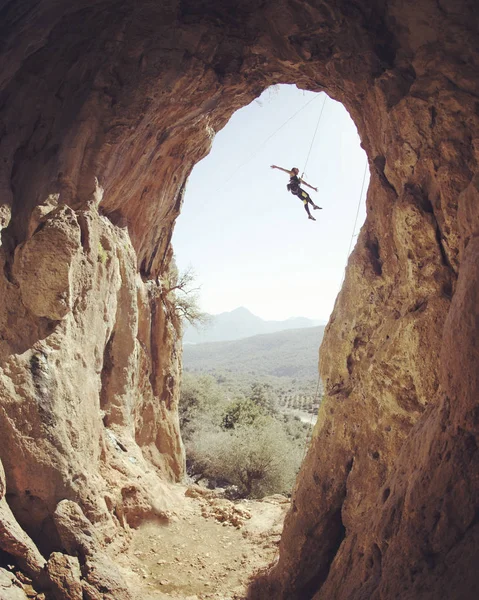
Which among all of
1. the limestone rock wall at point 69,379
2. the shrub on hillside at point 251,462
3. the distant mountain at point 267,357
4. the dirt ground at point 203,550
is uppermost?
the limestone rock wall at point 69,379

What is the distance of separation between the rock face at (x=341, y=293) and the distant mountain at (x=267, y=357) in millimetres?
90230

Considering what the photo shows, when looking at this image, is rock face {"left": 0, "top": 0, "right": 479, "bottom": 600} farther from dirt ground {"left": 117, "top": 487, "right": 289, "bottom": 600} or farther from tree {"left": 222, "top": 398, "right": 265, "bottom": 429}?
tree {"left": 222, "top": 398, "right": 265, "bottom": 429}

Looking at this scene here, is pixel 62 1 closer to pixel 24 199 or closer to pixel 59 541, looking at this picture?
pixel 24 199

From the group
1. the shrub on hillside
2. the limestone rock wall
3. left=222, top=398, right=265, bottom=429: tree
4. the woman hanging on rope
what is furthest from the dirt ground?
left=222, top=398, right=265, bottom=429: tree

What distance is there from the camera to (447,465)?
12.4ft

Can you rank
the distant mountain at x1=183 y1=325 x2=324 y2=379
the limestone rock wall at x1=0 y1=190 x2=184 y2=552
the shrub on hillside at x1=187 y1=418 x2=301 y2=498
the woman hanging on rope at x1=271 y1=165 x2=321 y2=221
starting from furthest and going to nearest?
1. the distant mountain at x1=183 y1=325 x2=324 y2=379
2. the shrub on hillside at x1=187 y1=418 x2=301 y2=498
3. the woman hanging on rope at x1=271 y1=165 x2=321 y2=221
4. the limestone rock wall at x1=0 y1=190 x2=184 y2=552

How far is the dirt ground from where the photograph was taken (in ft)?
23.7

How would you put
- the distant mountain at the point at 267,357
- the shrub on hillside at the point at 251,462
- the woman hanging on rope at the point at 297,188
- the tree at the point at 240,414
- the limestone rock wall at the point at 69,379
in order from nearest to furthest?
the limestone rock wall at the point at 69,379, the woman hanging on rope at the point at 297,188, the shrub on hillside at the point at 251,462, the tree at the point at 240,414, the distant mountain at the point at 267,357

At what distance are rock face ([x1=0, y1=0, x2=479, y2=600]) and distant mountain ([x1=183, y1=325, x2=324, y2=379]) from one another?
296 ft

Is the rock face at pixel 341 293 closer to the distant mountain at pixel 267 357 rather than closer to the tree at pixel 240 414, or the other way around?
the tree at pixel 240 414

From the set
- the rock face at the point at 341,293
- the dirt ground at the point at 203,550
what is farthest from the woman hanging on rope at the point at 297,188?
the dirt ground at the point at 203,550

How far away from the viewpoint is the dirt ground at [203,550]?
7.21m

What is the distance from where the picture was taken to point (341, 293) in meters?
8.12

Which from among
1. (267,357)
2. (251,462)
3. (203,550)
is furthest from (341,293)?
(267,357)
